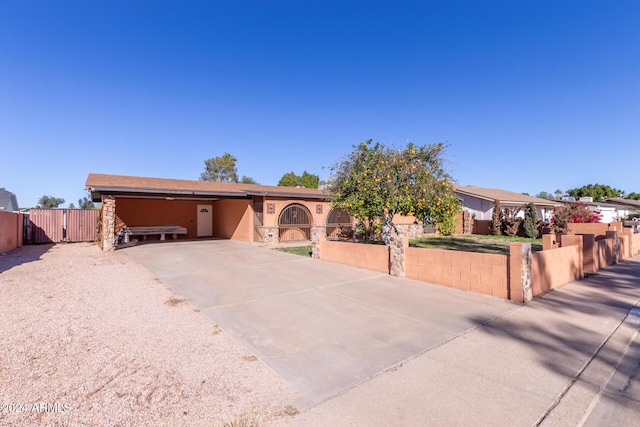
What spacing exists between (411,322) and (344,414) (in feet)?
8.95

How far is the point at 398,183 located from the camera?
10203 mm

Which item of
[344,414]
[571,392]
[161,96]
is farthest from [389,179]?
[161,96]

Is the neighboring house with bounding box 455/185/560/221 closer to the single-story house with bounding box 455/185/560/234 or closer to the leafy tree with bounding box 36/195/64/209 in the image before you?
the single-story house with bounding box 455/185/560/234

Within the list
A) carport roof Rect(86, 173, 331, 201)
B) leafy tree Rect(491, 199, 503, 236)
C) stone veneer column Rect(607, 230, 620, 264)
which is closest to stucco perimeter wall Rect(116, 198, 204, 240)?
carport roof Rect(86, 173, 331, 201)

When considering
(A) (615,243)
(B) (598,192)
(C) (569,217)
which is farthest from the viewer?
(B) (598,192)

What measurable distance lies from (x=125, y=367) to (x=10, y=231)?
15137mm

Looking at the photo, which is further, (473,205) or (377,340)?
(473,205)

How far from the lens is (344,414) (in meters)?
2.75

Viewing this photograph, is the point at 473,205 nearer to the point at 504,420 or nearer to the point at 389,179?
the point at 389,179

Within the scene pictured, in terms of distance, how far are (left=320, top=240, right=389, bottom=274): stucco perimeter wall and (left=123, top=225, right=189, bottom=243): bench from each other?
36.9ft

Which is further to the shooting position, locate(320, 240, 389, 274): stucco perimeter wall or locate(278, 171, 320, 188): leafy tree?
locate(278, 171, 320, 188): leafy tree

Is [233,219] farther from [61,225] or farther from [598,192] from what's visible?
[598,192]

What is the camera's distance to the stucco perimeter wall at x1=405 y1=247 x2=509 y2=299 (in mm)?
6598

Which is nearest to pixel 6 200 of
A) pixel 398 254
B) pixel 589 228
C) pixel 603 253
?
pixel 398 254
